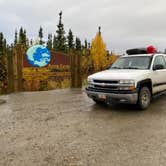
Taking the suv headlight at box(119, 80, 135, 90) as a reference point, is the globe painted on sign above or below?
above

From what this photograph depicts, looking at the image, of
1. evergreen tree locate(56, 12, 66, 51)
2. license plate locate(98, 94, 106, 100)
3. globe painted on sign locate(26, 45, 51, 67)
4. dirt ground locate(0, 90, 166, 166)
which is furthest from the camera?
evergreen tree locate(56, 12, 66, 51)

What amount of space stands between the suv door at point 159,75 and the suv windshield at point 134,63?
0.98 feet

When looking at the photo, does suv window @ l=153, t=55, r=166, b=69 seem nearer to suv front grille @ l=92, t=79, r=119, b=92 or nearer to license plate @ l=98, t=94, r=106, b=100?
suv front grille @ l=92, t=79, r=119, b=92

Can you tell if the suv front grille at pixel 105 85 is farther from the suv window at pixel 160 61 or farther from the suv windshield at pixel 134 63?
the suv window at pixel 160 61

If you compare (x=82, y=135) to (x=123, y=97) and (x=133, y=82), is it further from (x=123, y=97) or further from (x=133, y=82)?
(x=133, y=82)

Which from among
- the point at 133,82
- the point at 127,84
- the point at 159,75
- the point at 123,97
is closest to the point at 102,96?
the point at 123,97

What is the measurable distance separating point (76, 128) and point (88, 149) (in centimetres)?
130

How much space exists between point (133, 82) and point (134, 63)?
159cm

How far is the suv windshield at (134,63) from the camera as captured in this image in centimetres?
745

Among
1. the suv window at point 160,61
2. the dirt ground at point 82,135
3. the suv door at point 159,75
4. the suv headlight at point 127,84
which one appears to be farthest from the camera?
the suv window at point 160,61

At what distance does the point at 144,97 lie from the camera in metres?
6.92

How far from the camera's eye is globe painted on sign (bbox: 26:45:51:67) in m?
11.6

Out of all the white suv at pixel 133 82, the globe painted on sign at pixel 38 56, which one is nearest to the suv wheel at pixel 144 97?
Result: the white suv at pixel 133 82

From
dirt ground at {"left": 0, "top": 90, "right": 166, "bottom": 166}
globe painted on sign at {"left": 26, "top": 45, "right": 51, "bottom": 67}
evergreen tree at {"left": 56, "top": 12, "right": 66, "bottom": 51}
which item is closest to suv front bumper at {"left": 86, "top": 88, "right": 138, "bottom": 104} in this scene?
dirt ground at {"left": 0, "top": 90, "right": 166, "bottom": 166}
